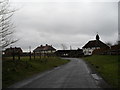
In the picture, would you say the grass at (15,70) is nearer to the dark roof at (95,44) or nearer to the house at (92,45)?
the house at (92,45)

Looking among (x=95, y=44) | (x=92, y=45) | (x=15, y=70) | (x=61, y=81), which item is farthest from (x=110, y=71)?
(x=92, y=45)

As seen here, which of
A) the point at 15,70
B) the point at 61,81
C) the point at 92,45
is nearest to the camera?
the point at 61,81

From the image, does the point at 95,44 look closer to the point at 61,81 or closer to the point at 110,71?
the point at 110,71

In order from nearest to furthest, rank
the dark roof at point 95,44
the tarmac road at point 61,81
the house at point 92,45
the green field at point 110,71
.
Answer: the tarmac road at point 61,81 → the green field at point 110,71 → the house at point 92,45 → the dark roof at point 95,44

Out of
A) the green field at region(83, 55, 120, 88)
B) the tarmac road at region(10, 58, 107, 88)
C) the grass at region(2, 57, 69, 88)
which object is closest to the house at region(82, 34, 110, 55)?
the green field at region(83, 55, 120, 88)

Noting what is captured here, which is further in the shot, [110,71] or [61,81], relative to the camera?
[110,71]

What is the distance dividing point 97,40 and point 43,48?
4159 cm

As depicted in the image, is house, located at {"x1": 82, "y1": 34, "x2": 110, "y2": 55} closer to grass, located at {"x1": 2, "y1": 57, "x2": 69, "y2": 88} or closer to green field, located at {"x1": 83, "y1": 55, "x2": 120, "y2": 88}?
green field, located at {"x1": 83, "y1": 55, "x2": 120, "y2": 88}

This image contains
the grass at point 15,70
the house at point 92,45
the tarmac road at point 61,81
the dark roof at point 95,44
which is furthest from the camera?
the dark roof at point 95,44

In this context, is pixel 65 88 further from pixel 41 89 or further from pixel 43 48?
pixel 43 48

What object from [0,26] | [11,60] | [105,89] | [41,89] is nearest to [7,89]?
[41,89]

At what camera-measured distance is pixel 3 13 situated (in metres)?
19.2

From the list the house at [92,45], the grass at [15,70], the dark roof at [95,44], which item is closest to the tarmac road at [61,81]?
the grass at [15,70]

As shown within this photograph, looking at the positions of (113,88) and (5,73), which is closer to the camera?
(113,88)
